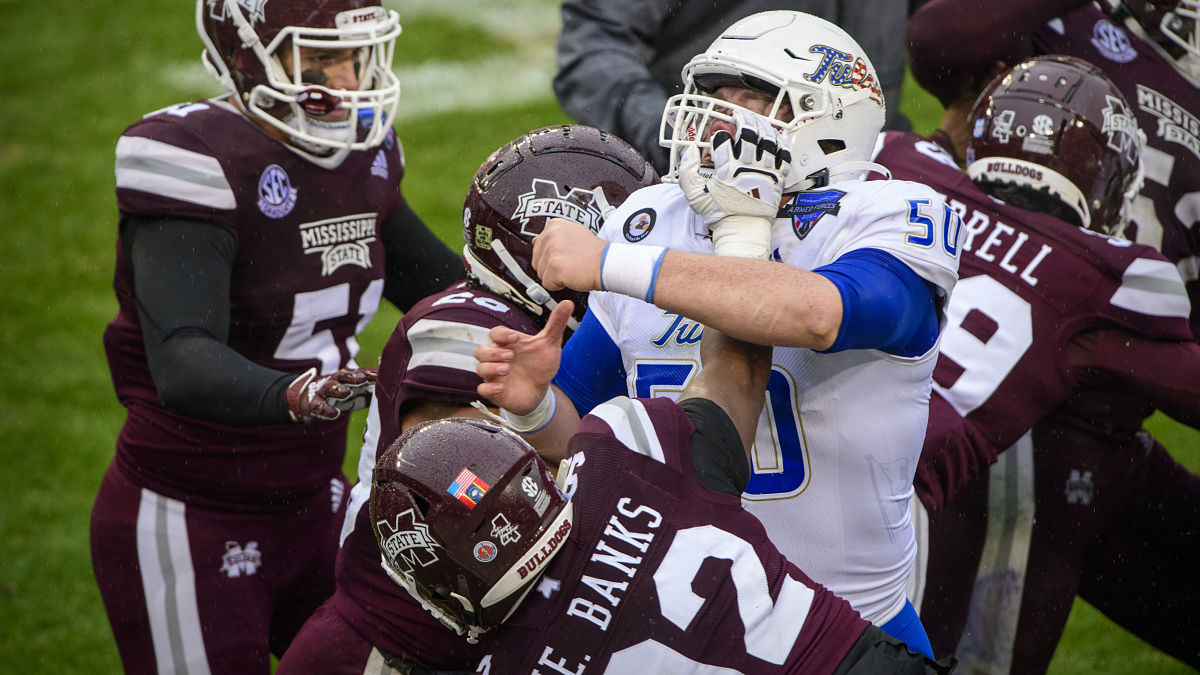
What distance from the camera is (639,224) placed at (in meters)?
2.61

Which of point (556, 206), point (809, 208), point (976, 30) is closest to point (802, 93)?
point (809, 208)

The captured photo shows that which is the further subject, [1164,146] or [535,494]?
[1164,146]

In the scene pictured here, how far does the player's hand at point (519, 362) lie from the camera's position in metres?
2.30

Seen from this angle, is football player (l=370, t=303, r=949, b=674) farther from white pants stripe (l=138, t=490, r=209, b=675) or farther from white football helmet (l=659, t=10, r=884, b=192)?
white pants stripe (l=138, t=490, r=209, b=675)

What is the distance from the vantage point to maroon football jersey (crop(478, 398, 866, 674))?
2.09m

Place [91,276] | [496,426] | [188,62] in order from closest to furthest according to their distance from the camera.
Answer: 1. [496,426]
2. [91,276]
3. [188,62]

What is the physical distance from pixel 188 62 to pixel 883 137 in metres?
7.89

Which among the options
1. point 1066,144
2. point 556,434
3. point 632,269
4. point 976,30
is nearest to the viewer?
point 632,269

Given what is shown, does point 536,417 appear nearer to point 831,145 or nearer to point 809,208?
point 809,208

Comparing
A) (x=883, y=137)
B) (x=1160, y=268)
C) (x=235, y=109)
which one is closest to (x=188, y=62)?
(x=235, y=109)

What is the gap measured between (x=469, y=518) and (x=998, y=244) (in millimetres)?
1861

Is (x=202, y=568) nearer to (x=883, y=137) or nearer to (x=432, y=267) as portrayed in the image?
(x=432, y=267)

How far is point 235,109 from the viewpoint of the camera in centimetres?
358

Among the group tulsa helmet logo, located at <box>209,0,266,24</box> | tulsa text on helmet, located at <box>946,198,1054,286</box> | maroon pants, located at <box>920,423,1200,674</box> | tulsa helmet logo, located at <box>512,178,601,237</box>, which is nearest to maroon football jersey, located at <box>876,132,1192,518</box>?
tulsa text on helmet, located at <box>946,198,1054,286</box>
